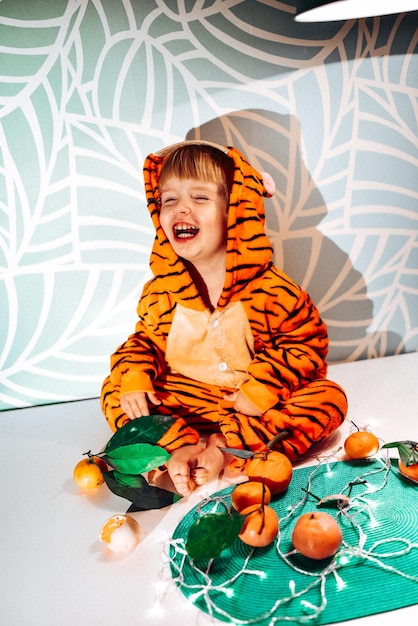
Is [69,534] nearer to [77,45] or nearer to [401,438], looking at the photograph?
[401,438]

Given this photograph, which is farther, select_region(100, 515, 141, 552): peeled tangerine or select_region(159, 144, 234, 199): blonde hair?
select_region(159, 144, 234, 199): blonde hair

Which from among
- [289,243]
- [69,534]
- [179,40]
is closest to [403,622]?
[69,534]

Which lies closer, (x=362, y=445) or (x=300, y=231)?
(x=362, y=445)

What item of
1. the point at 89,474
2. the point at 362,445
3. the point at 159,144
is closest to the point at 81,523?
the point at 89,474

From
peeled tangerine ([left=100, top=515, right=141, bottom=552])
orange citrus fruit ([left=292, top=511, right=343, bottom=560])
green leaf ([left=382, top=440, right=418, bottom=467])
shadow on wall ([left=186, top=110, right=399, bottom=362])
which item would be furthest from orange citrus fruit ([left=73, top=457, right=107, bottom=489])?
shadow on wall ([left=186, top=110, right=399, bottom=362])

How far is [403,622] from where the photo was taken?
71 centimetres

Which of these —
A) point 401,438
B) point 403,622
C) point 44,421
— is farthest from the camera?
point 44,421

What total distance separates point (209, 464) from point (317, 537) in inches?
10.8

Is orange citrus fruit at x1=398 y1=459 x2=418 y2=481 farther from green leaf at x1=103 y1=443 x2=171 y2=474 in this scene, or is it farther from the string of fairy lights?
green leaf at x1=103 y1=443 x2=171 y2=474

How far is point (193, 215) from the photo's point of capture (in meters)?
1.00

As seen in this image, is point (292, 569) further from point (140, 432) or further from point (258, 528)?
point (140, 432)

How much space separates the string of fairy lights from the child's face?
0.41 metres

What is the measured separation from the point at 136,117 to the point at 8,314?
1.63ft

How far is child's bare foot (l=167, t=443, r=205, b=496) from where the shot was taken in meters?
0.96
